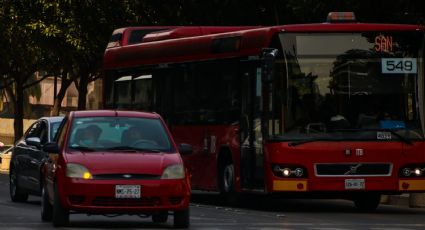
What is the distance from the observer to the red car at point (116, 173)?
52.9ft

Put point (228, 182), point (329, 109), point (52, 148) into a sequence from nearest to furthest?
point (52, 148) < point (329, 109) < point (228, 182)

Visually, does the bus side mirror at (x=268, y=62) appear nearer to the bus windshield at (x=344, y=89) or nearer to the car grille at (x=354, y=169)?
the bus windshield at (x=344, y=89)

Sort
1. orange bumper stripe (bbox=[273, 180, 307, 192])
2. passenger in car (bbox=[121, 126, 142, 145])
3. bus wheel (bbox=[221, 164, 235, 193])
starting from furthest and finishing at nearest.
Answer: bus wheel (bbox=[221, 164, 235, 193]), orange bumper stripe (bbox=[273, 180, 307, 192]), passenger in car (bbox=[121, 126, 142, 145])

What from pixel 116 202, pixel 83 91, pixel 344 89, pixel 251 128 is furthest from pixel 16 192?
pixel 83 91

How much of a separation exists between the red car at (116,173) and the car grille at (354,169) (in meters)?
4.55

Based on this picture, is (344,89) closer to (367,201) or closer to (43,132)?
(367,201)

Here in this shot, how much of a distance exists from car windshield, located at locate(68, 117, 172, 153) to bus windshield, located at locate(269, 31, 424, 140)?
416 cm

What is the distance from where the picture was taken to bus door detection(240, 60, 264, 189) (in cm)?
2178

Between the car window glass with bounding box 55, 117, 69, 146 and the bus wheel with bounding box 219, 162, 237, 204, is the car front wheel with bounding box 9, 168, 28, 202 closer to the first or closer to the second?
the bus wheel with bounding box 219, 162, 237, 204

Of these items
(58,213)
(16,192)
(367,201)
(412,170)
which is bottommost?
(367,201)

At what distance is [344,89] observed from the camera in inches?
841

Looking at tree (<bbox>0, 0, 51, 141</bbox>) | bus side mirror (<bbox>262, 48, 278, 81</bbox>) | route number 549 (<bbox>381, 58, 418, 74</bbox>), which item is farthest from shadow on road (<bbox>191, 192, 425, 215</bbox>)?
Result: tree (<bbox>0, 0, 51, 141</bbox>)

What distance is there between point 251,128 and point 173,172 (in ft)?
19.1

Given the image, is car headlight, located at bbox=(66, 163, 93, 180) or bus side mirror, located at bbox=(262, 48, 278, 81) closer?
car headlight, located at bbox=(66, 163, 93, 180)
